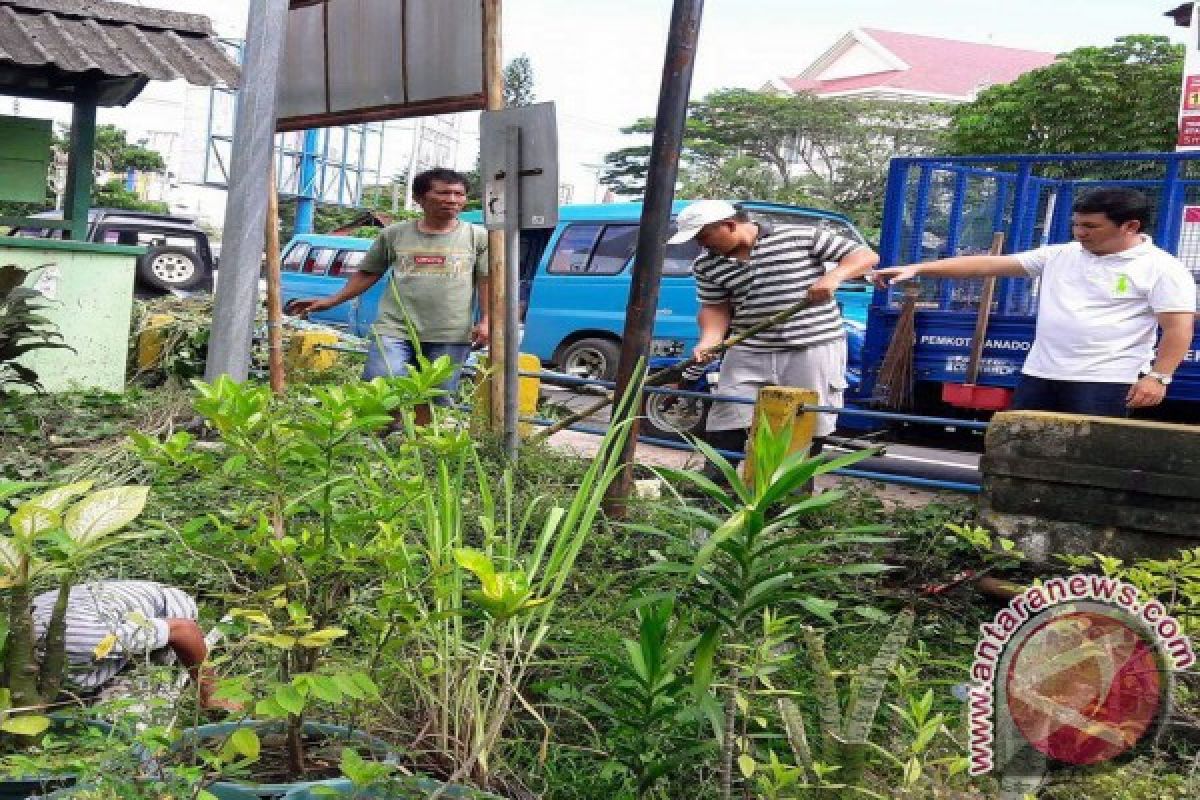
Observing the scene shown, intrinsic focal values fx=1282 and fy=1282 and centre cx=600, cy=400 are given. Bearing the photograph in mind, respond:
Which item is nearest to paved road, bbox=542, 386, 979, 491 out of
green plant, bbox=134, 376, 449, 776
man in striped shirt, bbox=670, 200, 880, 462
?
man in striped shirt, bbox=670, 200, 880, 462

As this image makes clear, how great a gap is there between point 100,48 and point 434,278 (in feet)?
8.50

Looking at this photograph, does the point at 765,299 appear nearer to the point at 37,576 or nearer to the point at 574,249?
the point at 37,576

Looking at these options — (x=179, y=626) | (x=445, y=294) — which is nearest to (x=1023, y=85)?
(x=445, y=294)

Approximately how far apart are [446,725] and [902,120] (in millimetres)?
40683

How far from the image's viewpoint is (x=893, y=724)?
304 cm

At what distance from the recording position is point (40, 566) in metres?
2.25

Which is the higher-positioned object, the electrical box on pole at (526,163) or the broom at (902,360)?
the electrical box on pole at (526,163)

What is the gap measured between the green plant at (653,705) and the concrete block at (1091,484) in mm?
1461

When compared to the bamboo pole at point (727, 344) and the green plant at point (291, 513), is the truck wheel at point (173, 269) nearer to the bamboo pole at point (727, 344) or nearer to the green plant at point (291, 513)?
the bamboo pole at point (727, 344)

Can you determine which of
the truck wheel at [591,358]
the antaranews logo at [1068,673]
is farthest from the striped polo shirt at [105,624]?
the truck wheel at [591,358]

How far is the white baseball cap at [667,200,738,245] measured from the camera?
5.14 metres

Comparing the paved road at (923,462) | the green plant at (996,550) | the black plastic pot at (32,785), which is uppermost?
the green plant at (996,550)

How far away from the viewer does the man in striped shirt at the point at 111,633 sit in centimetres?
268

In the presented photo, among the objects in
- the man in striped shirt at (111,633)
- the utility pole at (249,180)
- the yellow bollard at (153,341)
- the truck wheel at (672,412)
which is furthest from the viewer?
the truck wheel at (672,412)
